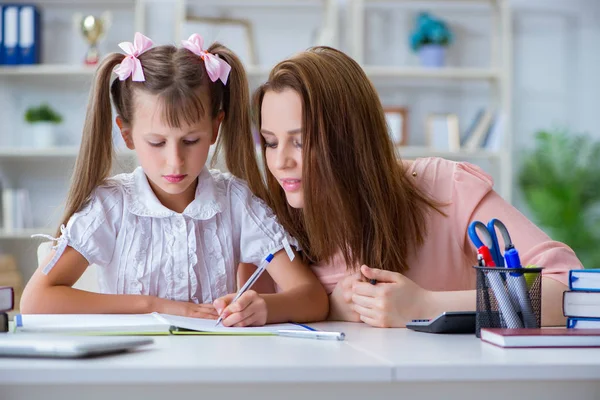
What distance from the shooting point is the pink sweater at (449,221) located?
1.62 metres

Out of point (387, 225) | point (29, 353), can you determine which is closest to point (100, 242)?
point (387, 225)

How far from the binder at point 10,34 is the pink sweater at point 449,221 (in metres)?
3.33

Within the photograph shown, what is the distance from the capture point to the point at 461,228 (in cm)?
165

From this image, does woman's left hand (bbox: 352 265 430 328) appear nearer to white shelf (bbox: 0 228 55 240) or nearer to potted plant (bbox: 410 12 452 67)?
white shelf (bbox: 0 228 55 240)

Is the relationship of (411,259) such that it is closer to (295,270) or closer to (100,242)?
(295,270)

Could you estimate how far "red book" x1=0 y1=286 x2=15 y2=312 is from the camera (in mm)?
1207

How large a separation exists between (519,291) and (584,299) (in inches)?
4.7

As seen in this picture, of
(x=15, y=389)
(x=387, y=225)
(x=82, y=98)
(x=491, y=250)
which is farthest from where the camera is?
(x=82, y=98)

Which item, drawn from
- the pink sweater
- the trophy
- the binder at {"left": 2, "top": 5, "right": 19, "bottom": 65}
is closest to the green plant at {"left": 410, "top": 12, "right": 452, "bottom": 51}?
the trophy

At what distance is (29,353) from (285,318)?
1.99ft

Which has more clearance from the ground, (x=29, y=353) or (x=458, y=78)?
(x=458, y=78)

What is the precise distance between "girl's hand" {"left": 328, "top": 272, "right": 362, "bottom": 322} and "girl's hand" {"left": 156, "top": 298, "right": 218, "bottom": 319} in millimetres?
244

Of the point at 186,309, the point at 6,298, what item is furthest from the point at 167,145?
the point at 6,298

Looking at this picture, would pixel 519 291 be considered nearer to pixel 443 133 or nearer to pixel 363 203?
pixel 363 203
